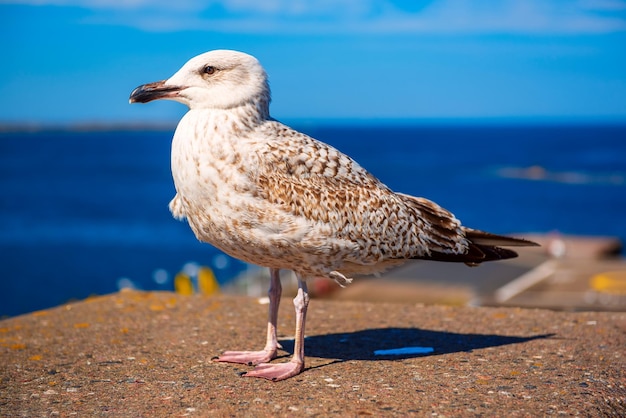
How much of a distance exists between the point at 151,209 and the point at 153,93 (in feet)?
271

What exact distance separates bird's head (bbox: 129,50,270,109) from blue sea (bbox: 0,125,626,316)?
27.4 metres

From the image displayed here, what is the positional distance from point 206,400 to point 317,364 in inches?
52.9

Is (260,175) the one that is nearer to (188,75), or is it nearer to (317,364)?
(188,75)

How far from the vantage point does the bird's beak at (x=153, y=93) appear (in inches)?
258

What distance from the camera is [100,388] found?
642 cm

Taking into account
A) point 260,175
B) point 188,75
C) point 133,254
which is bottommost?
point 133,254

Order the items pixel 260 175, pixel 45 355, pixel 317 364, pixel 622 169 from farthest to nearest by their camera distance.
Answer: pixel 622 169 → pixel 45 355 → pixel 317 364 → pixel 260 175

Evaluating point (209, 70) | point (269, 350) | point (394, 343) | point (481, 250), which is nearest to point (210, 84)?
point (209, 70)

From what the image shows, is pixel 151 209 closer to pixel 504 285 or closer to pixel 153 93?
pixel 504 285

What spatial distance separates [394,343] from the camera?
7.93 metres

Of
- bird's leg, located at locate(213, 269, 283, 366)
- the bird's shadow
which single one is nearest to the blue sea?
the bird's shadow

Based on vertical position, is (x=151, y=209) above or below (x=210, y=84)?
below

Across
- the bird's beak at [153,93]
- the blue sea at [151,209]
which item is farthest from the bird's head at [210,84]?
the blue sea at [151,209]

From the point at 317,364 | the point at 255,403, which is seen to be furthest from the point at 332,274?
the point at 255,403
